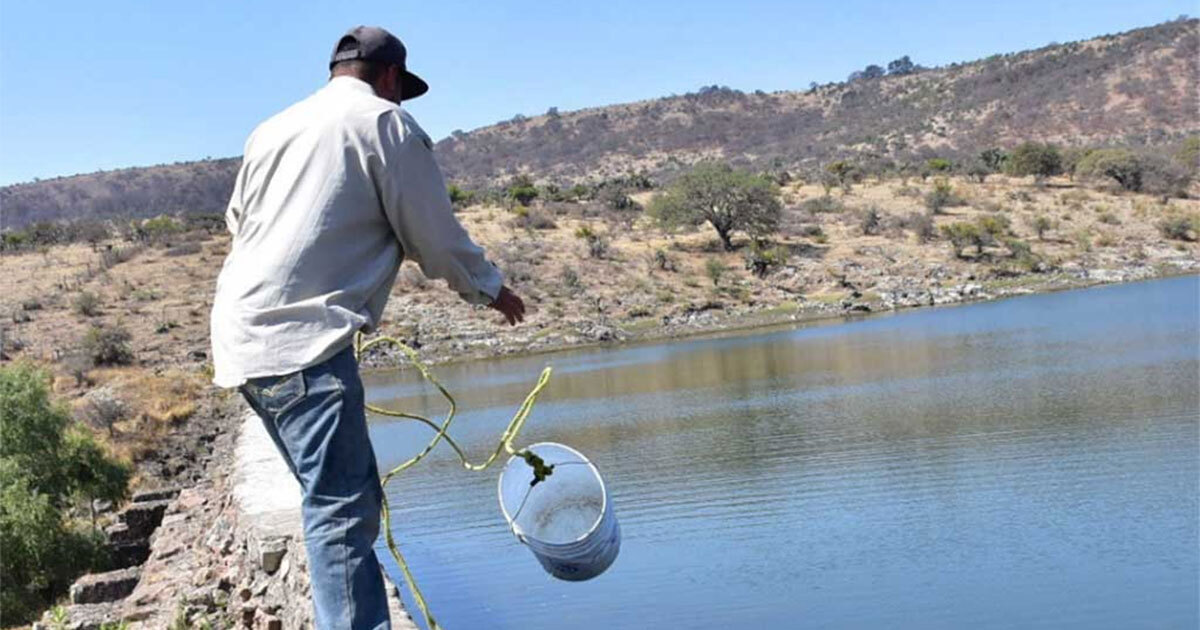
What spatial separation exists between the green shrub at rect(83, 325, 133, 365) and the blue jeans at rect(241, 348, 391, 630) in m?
29.2

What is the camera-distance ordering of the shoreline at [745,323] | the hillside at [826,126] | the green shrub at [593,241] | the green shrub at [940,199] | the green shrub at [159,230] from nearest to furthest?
the shoreline at [745,323] → the green shrub at [593,241] → the green shrub at [940,199] → the green shrub at [159,230] → the hillside at [826,126]

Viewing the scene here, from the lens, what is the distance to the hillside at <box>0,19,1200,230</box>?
76.5 m

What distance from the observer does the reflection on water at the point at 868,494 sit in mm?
8570

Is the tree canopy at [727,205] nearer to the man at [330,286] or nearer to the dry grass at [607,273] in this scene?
the dry grass at [607,273]

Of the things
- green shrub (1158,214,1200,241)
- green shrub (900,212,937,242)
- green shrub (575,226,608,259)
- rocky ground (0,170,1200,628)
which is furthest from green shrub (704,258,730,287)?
green shrub (1158,214,1200,241)

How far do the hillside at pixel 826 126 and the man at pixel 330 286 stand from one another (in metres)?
69.9

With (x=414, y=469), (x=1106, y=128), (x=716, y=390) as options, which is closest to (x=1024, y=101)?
(x=1106, y=128)

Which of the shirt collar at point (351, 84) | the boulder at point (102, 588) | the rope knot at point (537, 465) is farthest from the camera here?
the boulder at point (102, 588)

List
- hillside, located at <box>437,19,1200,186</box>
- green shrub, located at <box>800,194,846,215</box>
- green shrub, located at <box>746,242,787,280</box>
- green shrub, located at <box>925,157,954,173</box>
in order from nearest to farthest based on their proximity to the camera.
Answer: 1. green shrub, located at <box>746,242,787,280</box>
2. green shrub, located at <box>800,194,846,215</box>
3. green shrub, located at <box>925,157,954,173</box>
4. hillside, located at <box>437,19,1200,186</box>

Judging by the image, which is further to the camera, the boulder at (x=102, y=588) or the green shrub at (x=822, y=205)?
the green shrub at (x=822, y=205)

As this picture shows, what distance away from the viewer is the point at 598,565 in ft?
13.6

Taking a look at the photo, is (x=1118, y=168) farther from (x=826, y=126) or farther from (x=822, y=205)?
(x=826, y=126)

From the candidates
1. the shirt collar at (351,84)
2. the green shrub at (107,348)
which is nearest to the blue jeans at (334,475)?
the shirt collar at (351,84)

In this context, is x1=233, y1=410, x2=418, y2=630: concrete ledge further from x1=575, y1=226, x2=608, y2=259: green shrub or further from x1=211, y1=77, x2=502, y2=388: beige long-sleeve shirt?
x1=575, y1=226, x2=608, y2=259: green shrub
